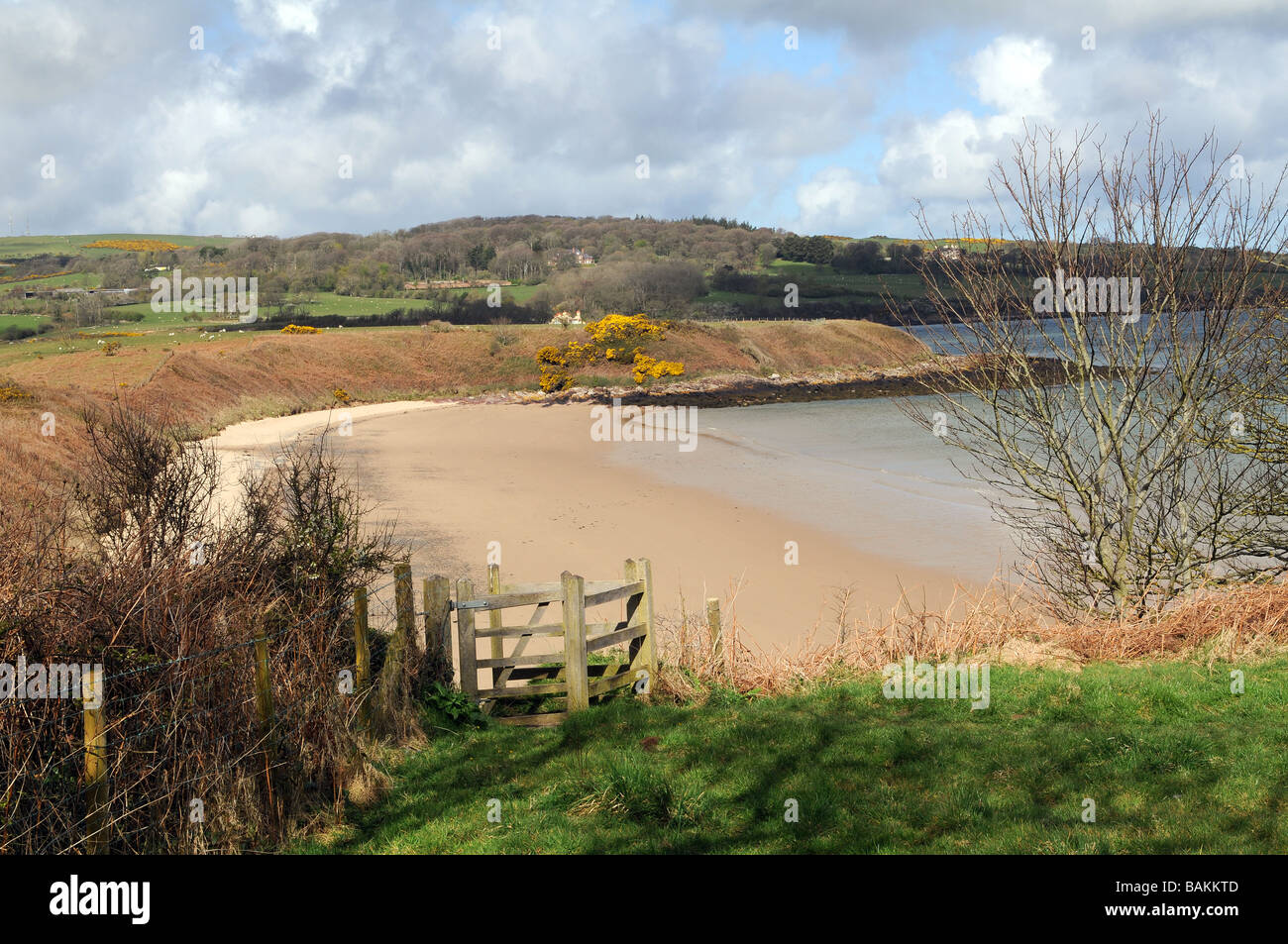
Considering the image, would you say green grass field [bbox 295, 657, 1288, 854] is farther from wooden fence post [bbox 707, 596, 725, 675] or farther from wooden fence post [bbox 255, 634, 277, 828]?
wooden fence post [bbox 707, 596, 725, 675]

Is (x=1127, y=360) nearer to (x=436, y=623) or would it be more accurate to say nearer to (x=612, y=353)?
(x=436, y=623)

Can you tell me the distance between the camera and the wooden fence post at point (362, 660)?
767 cm

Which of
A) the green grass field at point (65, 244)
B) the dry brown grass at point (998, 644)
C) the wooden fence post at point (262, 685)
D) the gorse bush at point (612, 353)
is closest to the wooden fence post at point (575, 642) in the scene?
the dry brown grass at point (998, 644)

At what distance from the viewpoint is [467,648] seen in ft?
28.6

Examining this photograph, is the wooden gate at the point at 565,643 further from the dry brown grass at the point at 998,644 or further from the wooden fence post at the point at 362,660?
the wooden fence post at the point at 362,660

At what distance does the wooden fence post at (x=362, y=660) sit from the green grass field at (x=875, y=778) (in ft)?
1.77

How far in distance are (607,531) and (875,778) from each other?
15.2 meters

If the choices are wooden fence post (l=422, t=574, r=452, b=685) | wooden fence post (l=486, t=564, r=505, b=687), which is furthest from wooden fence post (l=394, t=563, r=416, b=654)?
wooden fence post (l=486, t=564, r=505, b=687)

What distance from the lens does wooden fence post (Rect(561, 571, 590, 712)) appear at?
8.64 m

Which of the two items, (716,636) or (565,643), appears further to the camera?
(716,636)

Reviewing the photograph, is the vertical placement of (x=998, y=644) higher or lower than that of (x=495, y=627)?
lower

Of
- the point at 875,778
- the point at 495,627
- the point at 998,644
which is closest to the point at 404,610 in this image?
the point at 495,627
